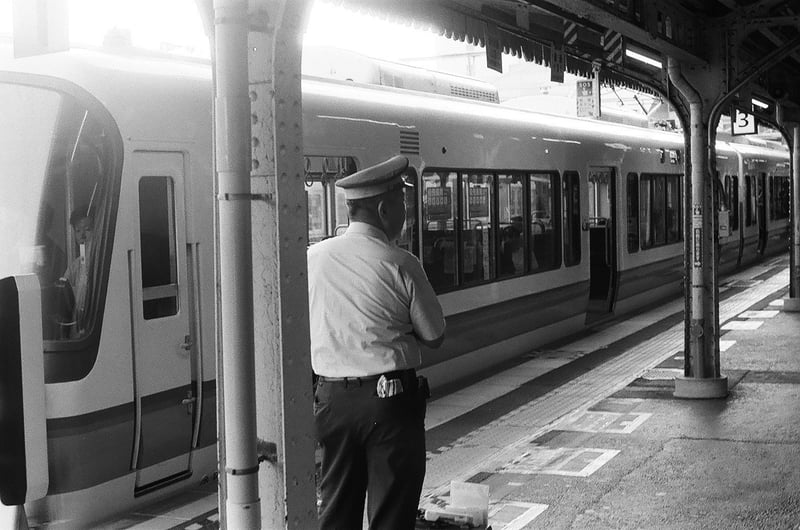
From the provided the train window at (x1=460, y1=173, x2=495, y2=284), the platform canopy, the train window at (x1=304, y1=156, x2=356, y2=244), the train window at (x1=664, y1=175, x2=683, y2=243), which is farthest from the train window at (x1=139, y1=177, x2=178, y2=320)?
the train window at (x1=664, y1=175, x2=683, y2=243)

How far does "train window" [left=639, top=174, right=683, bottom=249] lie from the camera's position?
1587cm

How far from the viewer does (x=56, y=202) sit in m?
5.59

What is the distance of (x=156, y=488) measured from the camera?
20.2 feet

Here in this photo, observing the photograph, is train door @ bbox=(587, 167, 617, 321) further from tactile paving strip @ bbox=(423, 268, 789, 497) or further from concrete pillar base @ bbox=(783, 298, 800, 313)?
concrete pillar base @ bbox=(783, 298, 800, 313)

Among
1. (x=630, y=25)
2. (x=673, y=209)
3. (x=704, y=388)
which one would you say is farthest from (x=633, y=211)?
(x=630, y=25)

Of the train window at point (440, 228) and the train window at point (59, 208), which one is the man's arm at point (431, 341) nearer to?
the train window at point (59, 208)

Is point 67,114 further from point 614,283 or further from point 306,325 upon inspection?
point 614,283

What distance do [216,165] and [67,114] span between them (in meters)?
2.92

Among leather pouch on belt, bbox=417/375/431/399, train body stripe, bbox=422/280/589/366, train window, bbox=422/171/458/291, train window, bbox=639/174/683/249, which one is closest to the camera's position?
leather pouch on belt, bbox=417/375/431/399

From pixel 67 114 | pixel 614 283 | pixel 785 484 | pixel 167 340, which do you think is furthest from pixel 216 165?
pixel 614 283

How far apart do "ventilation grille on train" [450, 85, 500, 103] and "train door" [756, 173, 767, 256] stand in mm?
14607

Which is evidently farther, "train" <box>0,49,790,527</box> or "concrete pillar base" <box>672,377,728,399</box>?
"concrete pillar base" <box>672,377,728,399</box>

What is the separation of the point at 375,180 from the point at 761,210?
23.2 metres

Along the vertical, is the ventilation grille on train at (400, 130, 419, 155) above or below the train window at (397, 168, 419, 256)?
above
